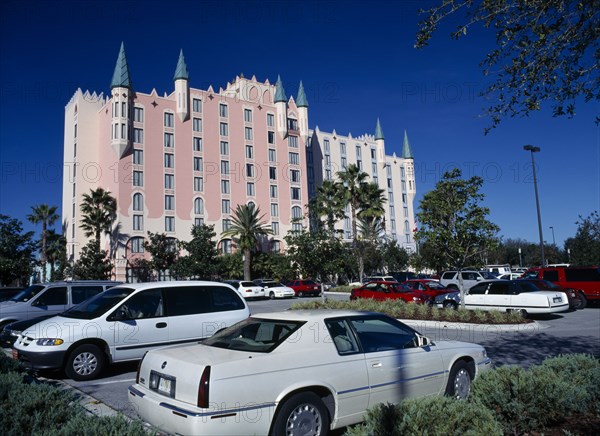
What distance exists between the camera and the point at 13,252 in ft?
123

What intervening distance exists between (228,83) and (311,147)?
1807cm

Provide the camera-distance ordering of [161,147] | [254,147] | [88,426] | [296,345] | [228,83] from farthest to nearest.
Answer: [228,83] → [254,147] → [161,147] → [296,345] → [88,426]

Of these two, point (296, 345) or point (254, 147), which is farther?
point (254, 147)

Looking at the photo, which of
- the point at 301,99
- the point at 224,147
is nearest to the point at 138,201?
the point at 224,147

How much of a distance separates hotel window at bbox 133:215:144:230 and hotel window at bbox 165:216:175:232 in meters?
2.76

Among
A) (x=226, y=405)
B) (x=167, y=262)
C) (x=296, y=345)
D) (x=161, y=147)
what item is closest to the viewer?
(x=226, y=405)

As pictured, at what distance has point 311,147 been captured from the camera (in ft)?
264

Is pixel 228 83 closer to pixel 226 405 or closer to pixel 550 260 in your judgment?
pixel 550 260

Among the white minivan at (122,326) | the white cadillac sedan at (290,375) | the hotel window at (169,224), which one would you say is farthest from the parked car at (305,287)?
the white cadillac sedan at (290,375)

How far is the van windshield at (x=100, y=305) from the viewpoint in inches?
373

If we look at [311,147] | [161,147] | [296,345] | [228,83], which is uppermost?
[228,83]

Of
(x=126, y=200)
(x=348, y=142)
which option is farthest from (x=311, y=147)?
(x=126, y=200)

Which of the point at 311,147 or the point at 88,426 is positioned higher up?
the point at 311,147

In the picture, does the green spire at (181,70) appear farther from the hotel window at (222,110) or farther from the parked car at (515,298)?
the parked car at (515,298)
